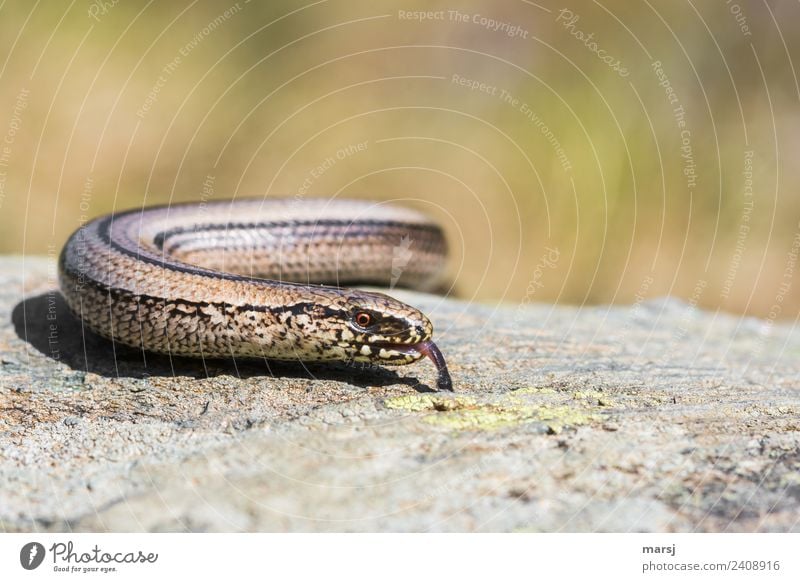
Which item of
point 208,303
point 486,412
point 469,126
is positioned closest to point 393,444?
point 486,412

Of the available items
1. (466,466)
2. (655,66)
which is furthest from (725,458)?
(655,66)

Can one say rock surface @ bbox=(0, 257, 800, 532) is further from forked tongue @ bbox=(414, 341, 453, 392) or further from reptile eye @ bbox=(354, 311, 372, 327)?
reptile eye @ bbox=(354, 311, 372, 327)

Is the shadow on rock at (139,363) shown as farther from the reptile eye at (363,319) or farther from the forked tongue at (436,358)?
the reptile eye at (363,319)

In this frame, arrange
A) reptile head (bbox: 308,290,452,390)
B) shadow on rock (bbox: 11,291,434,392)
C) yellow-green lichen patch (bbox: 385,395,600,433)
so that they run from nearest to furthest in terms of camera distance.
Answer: yellow-green lichen patch (bbox: 385,395,600,433)
reptile head (bbox: 308,290,452,390)
shadow on rock (bbox: 11,291,434,392)

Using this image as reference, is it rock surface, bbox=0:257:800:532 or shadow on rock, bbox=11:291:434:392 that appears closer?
rock surface, bbox=0:257:800:532

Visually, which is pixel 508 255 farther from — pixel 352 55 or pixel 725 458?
pixel 725 458

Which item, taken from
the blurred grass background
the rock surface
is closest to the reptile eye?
the rock surface
